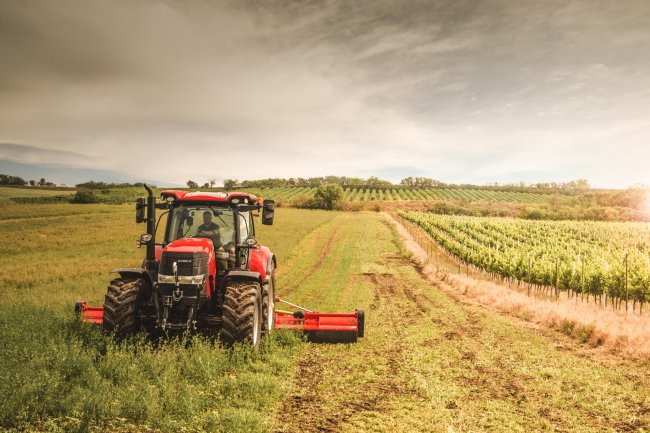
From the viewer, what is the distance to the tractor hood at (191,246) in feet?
21.1

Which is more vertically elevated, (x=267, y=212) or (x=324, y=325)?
(x=267, y=212)

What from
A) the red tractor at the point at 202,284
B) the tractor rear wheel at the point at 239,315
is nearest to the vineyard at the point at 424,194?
the red tractor at the point at 202,284

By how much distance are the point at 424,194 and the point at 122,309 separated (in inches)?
4677

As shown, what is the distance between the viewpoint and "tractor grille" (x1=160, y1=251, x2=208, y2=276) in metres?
6.36

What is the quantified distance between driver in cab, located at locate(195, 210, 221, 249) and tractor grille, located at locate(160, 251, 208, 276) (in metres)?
1.16

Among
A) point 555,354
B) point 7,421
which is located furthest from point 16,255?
point 555,354

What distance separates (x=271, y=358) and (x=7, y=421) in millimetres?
3698

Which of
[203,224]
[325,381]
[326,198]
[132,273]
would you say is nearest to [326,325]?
[325,381]

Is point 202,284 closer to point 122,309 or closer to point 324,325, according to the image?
point 122,309

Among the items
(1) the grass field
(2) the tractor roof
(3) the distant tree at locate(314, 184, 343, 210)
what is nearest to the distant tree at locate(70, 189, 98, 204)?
(3) the distant tree at locate(314, 184, 343, 210)

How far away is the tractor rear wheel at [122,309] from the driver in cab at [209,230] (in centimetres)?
148

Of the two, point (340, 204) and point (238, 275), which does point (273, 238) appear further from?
point (340, 204)

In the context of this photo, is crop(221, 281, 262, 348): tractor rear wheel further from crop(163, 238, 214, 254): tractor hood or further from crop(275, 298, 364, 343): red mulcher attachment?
crop(275, 298, 364, 343): red mulcher attachment

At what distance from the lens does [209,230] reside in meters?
7.68
